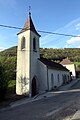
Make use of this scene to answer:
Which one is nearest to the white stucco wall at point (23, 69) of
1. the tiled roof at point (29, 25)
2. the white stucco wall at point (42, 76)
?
the tiled roof at point (29, 25)

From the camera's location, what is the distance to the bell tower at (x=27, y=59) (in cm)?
2612

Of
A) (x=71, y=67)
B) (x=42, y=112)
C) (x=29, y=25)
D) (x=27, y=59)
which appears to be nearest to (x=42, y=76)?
(x=27, y=59)

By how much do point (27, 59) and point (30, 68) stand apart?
1.48 m

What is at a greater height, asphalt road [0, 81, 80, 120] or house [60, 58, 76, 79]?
house [60, 58, 76, 79]

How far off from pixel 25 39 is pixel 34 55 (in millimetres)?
2975

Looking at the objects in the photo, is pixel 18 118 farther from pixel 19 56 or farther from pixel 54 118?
pixel 19 56

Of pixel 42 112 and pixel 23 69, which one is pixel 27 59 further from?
pixel 42 112

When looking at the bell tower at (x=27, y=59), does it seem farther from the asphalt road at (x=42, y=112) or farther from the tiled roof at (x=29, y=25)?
the asphalt road at (x=42, y=112)

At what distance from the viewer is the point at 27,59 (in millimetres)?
26484

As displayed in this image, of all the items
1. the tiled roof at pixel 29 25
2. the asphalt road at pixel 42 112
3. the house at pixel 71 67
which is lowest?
the asphalt road at pixel 42 112

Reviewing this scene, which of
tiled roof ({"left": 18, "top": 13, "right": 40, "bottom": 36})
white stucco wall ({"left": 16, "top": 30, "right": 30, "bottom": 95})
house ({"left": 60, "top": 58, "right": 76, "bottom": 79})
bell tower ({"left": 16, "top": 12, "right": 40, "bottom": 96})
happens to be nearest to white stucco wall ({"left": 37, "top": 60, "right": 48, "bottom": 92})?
bell tower ({"left": 16, "top": 12, "right": 40, "bottom": 96})

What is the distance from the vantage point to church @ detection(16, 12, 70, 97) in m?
26.2

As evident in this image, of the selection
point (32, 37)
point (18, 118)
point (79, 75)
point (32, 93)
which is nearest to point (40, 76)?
point (32, 93)

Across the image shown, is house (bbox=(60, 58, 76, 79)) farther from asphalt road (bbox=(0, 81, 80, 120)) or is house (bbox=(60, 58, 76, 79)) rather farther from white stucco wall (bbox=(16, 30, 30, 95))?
asphalt road (bbox=(0, 81, 80, 120))
